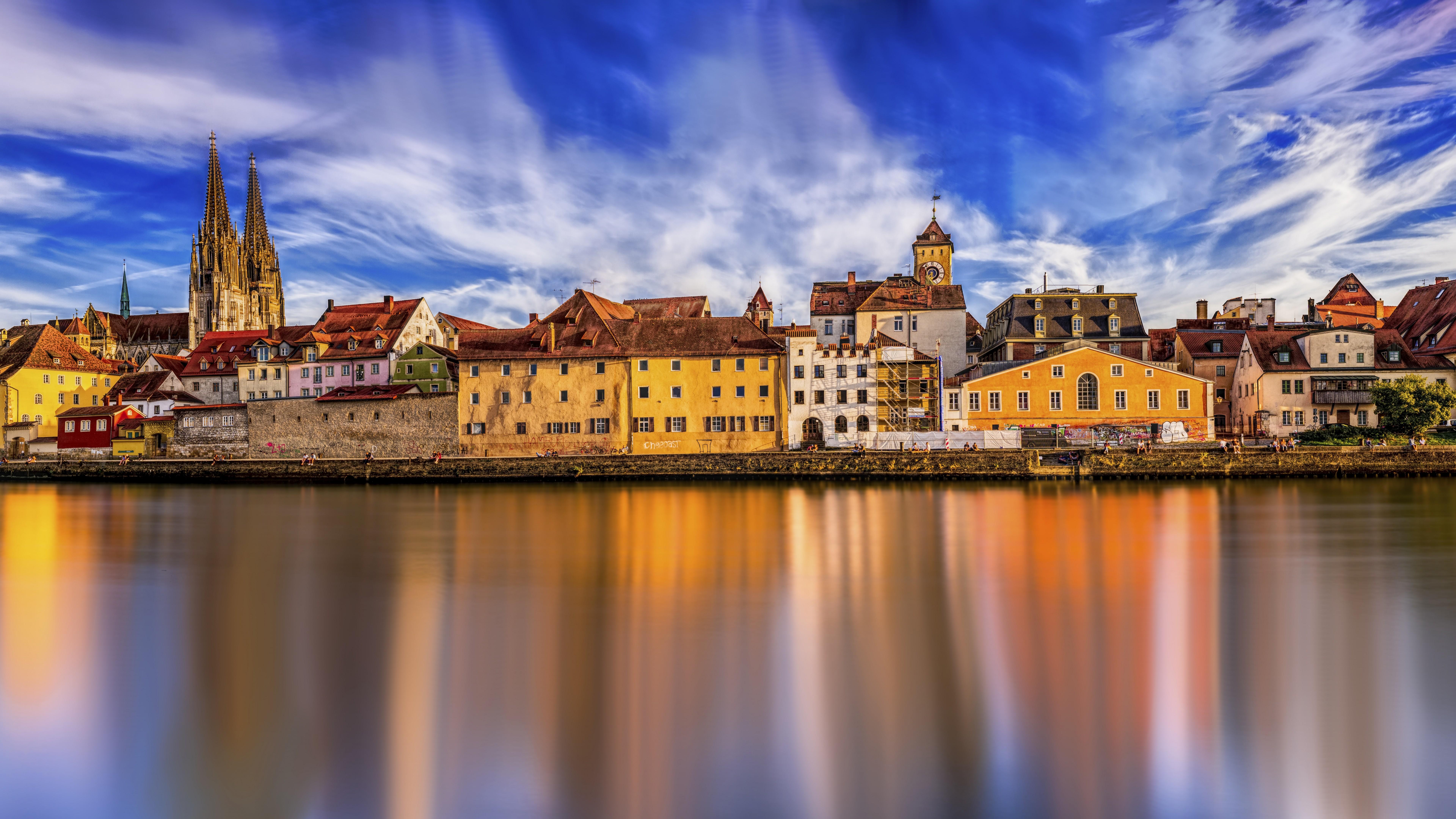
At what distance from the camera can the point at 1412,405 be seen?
126ft

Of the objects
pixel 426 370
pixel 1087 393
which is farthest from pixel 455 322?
pixel 1087 393

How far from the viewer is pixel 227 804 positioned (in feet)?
24.6

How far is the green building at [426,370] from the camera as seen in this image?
49.3 m

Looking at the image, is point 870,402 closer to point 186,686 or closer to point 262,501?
point 262,501

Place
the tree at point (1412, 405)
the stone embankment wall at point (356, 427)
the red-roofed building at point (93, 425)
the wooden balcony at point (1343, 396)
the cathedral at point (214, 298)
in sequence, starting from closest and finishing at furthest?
the tree at point (1412, 405) < the wooden balcony at point (1343, 396) < the stone embankment wall at point (356, 427) < the red-roofed building at point (93, 425) < the cathedral at point (214, 298)

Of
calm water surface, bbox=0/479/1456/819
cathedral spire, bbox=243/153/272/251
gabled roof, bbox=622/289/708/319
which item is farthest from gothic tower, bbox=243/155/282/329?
calm water surface, bbox=0/479/1456/819

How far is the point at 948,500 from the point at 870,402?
12277mm

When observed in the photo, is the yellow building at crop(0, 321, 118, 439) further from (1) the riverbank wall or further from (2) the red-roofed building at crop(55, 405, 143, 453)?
(1) the riverbank wall

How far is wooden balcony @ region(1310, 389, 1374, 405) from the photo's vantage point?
137 ft

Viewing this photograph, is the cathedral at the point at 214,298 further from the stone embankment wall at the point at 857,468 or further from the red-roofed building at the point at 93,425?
the stone embankment wall at the point at 857,468

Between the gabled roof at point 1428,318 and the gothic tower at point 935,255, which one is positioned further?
the gothic tower at point 935,255

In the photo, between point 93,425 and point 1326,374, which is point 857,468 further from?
point 93,425

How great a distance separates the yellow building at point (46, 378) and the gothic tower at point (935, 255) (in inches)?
2431

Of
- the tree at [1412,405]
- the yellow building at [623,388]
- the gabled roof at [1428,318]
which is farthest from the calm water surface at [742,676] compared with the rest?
the gabled roof at [1428,318]
